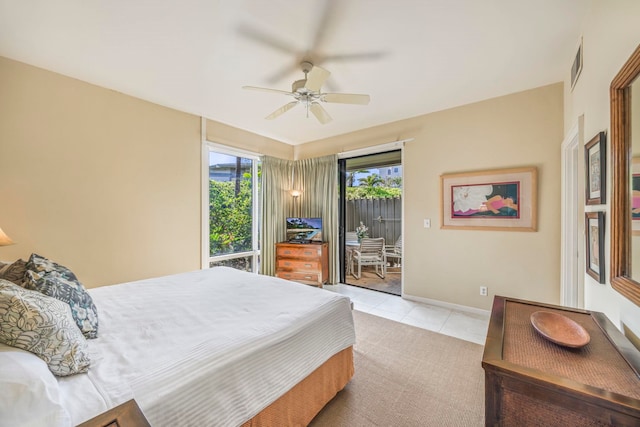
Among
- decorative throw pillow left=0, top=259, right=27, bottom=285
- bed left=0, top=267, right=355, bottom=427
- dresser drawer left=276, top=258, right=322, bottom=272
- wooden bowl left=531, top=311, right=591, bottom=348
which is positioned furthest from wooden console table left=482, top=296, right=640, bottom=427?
dresser drawer left=276, top=258, right=322, bottom=272

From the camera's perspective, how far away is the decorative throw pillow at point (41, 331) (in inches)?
34.1

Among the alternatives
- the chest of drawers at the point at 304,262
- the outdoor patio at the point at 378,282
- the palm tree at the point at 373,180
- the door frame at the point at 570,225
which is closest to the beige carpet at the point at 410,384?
the door frame at the point at 570,225

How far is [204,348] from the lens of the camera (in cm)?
115

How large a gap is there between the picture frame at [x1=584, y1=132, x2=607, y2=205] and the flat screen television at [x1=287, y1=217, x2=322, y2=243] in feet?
10.6

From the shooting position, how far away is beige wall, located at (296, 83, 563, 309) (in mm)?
2678

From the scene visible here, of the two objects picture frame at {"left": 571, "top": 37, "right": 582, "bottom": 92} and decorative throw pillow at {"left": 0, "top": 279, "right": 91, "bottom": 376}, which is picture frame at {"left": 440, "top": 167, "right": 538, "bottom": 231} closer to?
picture frame at {"left": 571, "top": 37, "right": 582, "bottom": 92}

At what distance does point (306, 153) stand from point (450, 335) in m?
3.69

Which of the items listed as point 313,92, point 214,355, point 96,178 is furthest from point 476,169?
point 96,178

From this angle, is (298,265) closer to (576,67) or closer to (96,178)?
(96,178)

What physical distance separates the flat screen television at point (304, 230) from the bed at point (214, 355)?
228cm

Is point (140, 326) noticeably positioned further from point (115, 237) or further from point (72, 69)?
point (72, 69)

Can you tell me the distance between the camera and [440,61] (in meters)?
2.25

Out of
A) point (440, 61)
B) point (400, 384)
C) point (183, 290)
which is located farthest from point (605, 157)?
point (183, 290)

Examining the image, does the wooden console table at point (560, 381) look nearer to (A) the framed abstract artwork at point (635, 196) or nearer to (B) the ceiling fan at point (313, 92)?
(A) the framed abstract artwork at point (635, 196)
